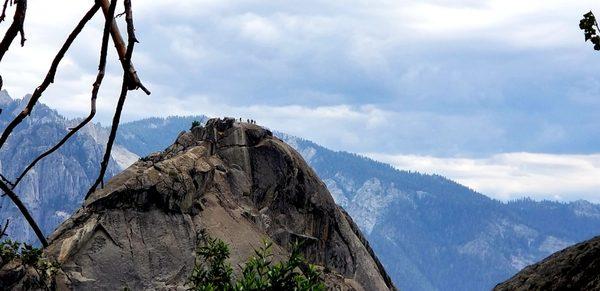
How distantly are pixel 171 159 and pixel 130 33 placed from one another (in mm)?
57557

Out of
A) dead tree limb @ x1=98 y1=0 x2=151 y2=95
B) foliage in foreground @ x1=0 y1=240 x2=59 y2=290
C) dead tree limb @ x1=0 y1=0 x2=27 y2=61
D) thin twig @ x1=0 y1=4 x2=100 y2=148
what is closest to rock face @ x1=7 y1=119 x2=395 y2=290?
foliage in foreground @ x1=0 y1=240 x2=59 y2=290

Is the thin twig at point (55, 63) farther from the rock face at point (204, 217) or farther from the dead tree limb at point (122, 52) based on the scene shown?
the rock face at point (204, 217)

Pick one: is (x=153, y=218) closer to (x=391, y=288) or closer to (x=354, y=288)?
(x=354, y=288)

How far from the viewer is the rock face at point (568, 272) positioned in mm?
5215

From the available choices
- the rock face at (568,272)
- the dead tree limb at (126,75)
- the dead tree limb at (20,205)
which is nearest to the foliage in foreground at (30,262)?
the rock face at (568,272)

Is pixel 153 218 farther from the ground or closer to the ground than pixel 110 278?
farther from the ground

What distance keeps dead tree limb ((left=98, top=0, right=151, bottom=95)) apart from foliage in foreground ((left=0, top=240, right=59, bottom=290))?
42.4 meters

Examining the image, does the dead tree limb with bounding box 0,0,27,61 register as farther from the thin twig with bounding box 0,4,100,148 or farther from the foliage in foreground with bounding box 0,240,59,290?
the foliage in foreground with bounding box 0,240,59,290

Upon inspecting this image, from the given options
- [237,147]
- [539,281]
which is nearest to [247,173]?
[237,147]

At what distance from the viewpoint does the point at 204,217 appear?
189 ft

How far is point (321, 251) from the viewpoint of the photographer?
64.2 m

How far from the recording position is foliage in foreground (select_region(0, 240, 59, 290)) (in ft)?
140

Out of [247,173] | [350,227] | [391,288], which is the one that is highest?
[247,173]

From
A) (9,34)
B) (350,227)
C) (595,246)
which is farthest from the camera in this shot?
(350,227)
